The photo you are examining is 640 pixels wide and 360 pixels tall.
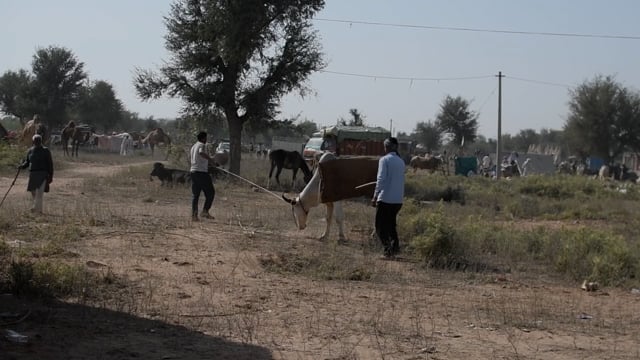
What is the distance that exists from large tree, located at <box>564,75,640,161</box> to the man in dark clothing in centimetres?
5576

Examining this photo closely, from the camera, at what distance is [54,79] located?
56.9 meters

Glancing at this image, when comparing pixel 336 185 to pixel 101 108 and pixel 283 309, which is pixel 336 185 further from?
pixel 101 108

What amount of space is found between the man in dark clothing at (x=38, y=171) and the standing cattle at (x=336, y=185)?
4.82 metres

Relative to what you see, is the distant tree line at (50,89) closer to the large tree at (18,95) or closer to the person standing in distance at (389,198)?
the large tree at (18,95)

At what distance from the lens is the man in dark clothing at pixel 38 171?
1457cm

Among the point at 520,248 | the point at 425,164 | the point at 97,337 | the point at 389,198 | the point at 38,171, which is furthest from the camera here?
the point at 425,164

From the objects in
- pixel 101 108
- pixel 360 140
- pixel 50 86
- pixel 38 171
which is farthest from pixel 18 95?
pixel 38 171

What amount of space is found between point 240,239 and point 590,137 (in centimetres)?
5684

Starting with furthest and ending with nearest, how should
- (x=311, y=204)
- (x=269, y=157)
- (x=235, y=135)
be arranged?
(x=269, y=157) → (x=235, y=135) → (x=311, y=204)

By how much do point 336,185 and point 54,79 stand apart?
48.5 metres

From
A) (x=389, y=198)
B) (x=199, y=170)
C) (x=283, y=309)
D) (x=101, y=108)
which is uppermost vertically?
(x=101, y=108)

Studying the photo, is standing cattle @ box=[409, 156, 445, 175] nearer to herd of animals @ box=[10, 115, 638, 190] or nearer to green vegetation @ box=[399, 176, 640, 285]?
herd of animals @ box=[10, 115, 638, 190]

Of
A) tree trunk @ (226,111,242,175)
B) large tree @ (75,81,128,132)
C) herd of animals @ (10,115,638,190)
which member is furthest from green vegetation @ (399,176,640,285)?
large tree @ (75,81,128,132)

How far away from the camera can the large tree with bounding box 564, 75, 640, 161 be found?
62.7m
